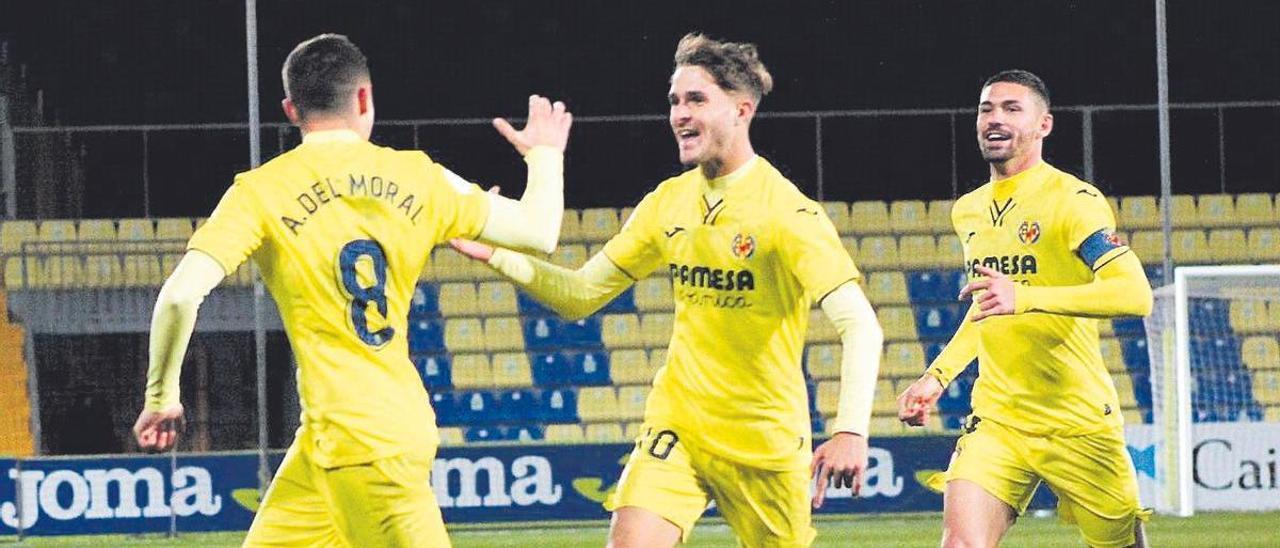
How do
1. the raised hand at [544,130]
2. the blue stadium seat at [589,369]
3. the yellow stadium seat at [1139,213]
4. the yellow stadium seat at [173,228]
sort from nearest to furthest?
the raised hand at [544,130]
the blue stadium seat at [589,369]
the yellow stadium seat at [173,228]
the yellow stadium seat at [1139,213]

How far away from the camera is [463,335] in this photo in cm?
1847

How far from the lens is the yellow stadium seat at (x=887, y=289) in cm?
1866

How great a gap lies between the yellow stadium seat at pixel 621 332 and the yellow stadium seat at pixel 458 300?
50.0 inches

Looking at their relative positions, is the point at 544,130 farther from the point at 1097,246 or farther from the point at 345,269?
the point at 1097,246

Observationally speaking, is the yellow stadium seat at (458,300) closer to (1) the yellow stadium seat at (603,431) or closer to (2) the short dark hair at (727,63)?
(1) the yellow stadium seat at (603,431)

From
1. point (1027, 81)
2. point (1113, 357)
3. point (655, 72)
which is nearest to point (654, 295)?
point (655, 72)

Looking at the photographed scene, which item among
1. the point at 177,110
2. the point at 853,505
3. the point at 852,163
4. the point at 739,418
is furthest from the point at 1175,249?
the point at 739,418

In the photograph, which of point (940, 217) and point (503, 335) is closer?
point (503, 335)

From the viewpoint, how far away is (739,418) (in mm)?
5934

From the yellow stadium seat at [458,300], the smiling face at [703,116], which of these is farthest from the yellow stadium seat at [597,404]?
the smiling face at [703,116]

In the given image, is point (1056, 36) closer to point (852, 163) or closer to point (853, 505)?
point (852, 163)

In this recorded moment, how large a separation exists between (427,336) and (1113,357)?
21.3 ft

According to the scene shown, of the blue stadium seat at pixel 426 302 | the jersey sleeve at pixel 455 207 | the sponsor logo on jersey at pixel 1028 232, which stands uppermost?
the jersey sleeve at pixel 455 207

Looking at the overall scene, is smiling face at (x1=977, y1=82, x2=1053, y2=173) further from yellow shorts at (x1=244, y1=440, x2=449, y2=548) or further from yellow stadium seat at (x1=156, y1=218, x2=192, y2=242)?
yellow stadium seat at (x1=156, y1=218, x2=192, y2=242)
